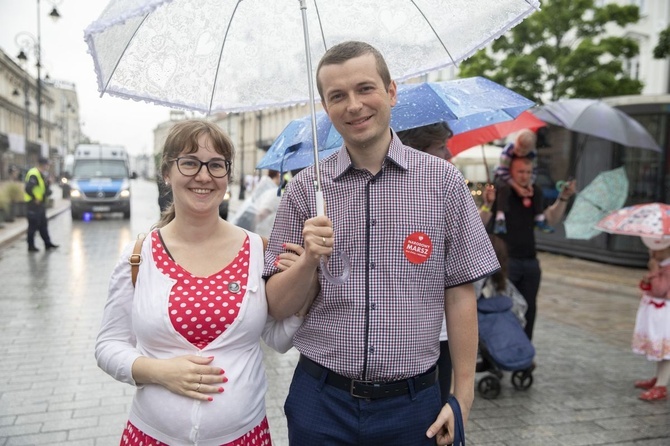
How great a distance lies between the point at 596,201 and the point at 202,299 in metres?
5.32

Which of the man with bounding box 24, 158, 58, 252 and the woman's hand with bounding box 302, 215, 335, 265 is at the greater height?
the woman's hand with bounding box 302, 215, 335, 265

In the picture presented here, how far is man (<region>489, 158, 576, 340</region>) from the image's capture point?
4.88 m

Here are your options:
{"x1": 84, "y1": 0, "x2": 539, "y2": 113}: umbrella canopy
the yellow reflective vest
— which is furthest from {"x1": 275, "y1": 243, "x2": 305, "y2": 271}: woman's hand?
the yellow reflective vest

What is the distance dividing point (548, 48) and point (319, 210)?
17.7m

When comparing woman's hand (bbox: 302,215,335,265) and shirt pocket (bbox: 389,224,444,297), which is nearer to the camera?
woman's hand (bbox: 302,215,335,265)

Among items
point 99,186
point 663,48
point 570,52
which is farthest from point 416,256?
point 99,186

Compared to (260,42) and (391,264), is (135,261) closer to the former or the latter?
(391,264)

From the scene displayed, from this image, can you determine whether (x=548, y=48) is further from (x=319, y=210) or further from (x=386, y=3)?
(x=319, y=210)

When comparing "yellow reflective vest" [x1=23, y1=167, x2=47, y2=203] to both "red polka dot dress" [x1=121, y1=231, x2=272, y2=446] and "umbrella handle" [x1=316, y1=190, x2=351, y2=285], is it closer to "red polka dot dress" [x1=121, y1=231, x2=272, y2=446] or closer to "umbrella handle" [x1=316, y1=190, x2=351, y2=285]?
"red polka dot dress" [x1=121, y1=231, x2=272, y2=446]

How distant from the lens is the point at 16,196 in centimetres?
1853

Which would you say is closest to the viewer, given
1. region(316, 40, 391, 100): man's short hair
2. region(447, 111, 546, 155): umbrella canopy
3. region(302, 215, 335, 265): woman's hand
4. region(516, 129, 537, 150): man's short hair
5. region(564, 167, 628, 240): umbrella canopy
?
region(302, 215, 335, 265): woman's hand

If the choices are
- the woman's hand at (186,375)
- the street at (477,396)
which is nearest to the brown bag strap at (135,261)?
the woman's hand at (186,375)

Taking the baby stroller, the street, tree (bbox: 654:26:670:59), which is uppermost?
tree (bbox: 654:26:670:59)

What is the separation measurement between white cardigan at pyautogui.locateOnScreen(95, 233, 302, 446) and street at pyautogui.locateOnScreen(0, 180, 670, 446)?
85.2 inches
